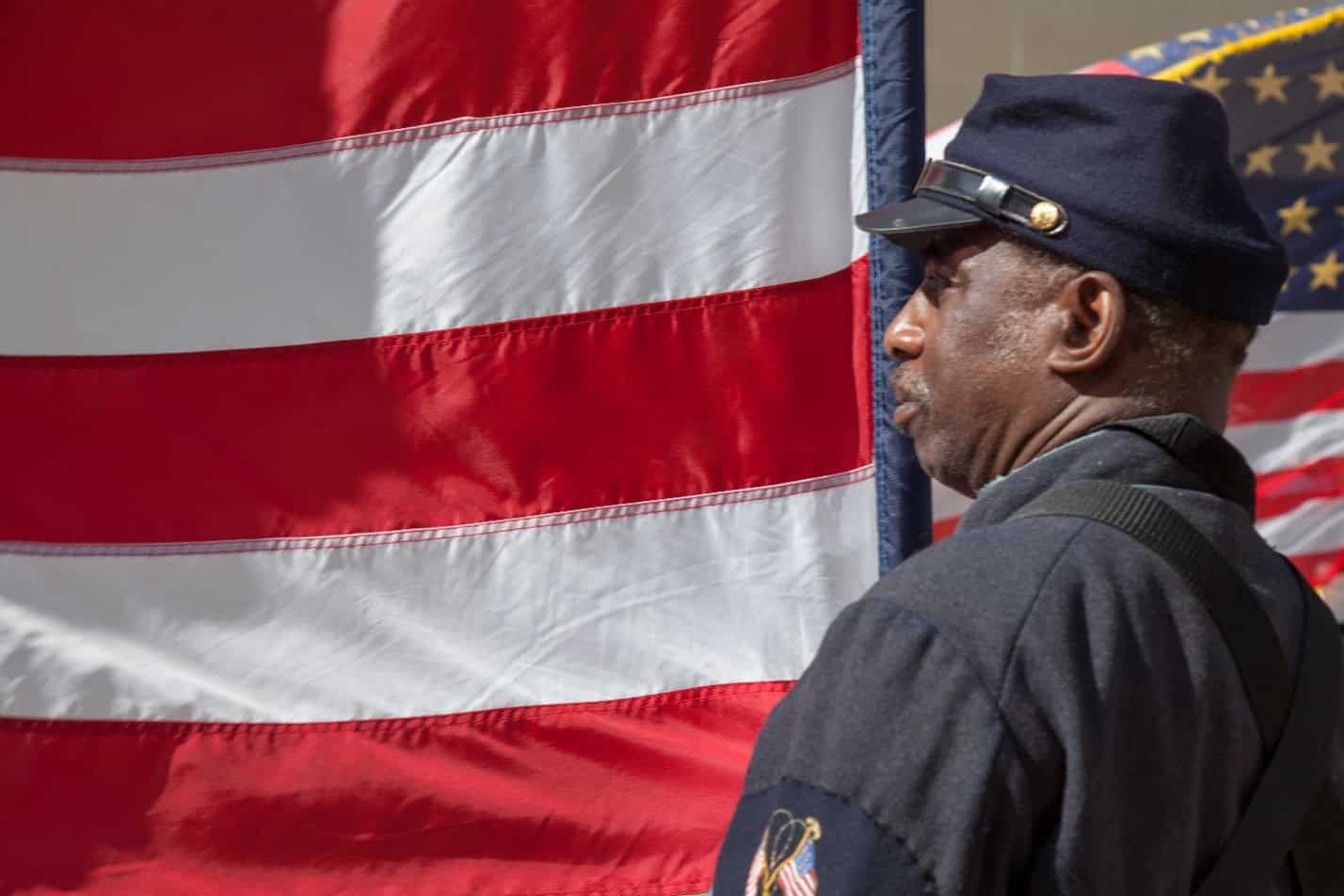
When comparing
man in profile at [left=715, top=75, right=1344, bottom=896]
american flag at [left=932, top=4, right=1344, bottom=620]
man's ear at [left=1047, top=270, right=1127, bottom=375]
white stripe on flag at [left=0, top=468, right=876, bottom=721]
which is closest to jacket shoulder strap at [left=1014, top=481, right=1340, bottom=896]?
man in profile at [left=715, top=75, right=1344, bottom=896]

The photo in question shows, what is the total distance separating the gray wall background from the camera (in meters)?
4.30

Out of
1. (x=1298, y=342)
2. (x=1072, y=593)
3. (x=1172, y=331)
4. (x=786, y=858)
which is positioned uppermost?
(x=1172, y=331)

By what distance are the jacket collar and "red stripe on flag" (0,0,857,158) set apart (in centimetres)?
122

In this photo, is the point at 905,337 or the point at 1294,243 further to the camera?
the point at 1294,243

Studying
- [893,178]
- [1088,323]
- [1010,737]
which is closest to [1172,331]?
[1088,323]

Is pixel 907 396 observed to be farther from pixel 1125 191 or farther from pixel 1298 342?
pixel 1298 342

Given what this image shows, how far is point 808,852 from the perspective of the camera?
959mm

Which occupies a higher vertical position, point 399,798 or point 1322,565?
point 399,798

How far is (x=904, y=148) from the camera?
81.4 inches

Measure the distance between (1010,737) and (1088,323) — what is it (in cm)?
38

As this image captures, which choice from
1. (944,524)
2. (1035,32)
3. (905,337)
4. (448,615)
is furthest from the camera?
(1035,32)

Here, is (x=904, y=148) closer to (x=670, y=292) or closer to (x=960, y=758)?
(x=670, y=292)

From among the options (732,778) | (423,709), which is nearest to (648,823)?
(732,778)

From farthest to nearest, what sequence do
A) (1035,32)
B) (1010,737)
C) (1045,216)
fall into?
(1035,32)
(1045,216)
(1010,737)
